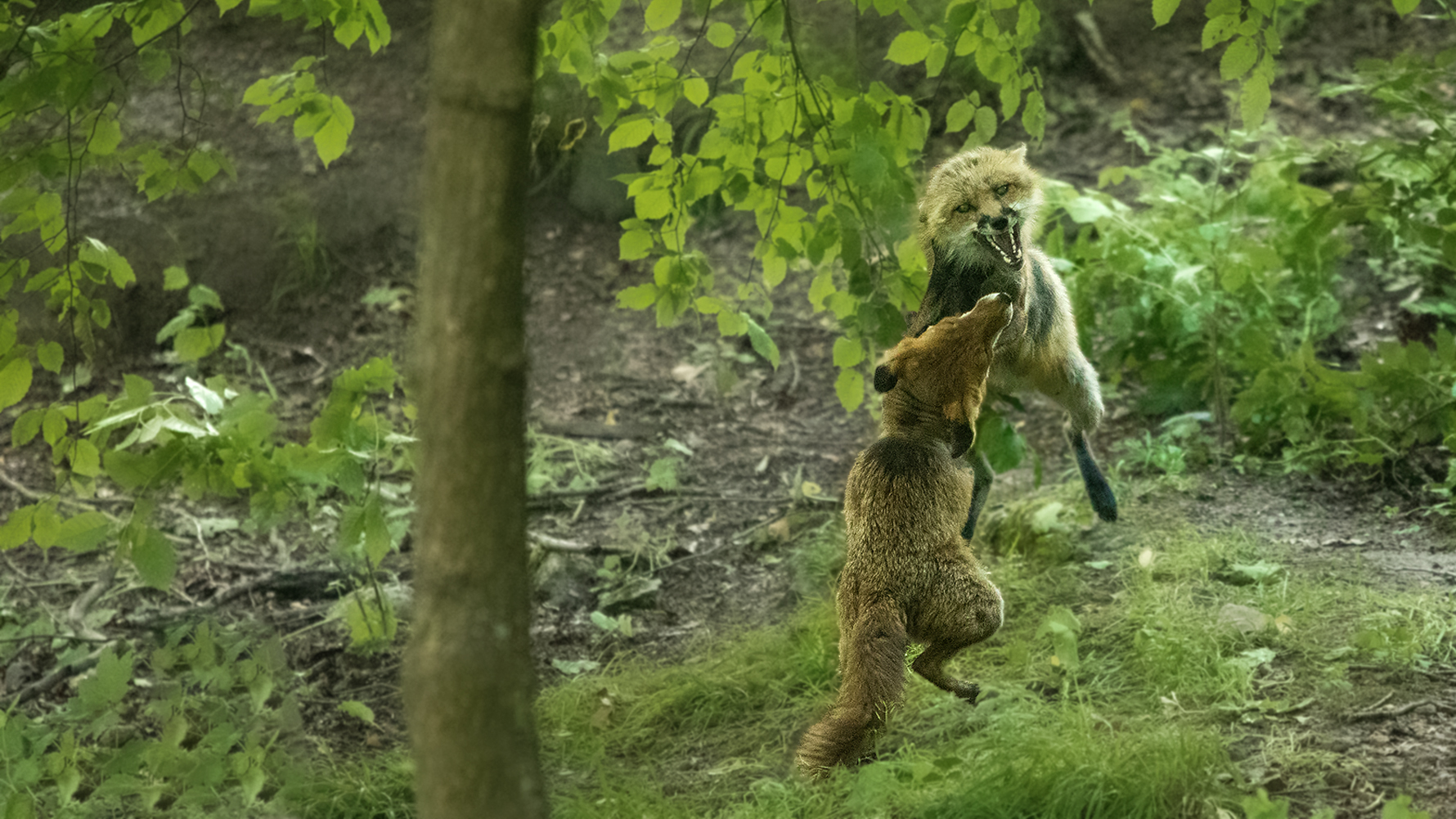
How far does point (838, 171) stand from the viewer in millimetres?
2652

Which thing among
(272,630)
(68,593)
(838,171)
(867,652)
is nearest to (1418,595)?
(867,652)

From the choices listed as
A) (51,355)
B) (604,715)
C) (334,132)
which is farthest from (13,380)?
(604,715)

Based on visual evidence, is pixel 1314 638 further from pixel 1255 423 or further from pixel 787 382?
pixel 787 382

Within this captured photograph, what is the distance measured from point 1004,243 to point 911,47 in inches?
34.8

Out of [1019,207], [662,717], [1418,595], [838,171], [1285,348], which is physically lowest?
[662,717]

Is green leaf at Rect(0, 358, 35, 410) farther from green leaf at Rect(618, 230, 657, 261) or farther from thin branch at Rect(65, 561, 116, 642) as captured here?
thin branch at Rect(65, 561, 116, 642)

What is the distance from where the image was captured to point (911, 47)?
2721mm

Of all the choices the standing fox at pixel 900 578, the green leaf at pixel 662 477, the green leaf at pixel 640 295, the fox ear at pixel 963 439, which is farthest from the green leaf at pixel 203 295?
the fox ear at pixel 963 439

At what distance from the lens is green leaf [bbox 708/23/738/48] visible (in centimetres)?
283

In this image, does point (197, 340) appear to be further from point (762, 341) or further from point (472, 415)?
point (472, 415)

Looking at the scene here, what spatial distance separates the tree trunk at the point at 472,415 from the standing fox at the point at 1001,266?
3.74ft

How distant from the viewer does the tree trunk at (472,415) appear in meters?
1.20

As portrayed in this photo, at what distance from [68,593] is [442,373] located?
4.14m

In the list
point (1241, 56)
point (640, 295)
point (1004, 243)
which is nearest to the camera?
point (1004, 243)
